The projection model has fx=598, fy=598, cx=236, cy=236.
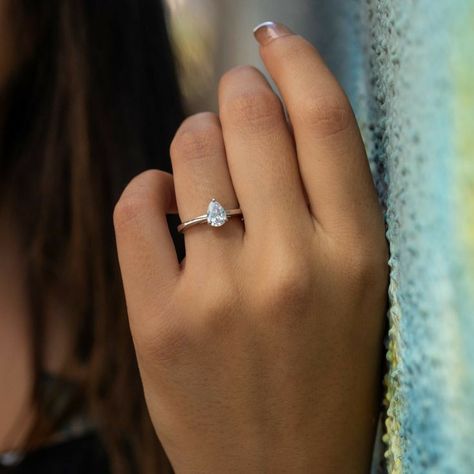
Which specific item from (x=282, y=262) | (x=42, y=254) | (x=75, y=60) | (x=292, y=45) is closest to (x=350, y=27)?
(x=292, y=45)

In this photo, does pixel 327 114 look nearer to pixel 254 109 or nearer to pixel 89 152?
pixel 254 109

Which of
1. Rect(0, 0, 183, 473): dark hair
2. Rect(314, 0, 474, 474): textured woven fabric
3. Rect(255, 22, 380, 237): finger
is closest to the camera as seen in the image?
Rect(314, 0, 474, 474): textured woven fabric

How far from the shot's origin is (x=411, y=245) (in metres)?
0.32

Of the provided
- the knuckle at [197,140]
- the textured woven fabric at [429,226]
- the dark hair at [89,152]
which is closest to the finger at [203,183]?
the knuckle at [197,140]

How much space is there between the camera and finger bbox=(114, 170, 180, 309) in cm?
43

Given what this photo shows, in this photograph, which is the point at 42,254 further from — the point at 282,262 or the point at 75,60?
the point at 282,262

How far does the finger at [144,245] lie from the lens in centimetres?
43

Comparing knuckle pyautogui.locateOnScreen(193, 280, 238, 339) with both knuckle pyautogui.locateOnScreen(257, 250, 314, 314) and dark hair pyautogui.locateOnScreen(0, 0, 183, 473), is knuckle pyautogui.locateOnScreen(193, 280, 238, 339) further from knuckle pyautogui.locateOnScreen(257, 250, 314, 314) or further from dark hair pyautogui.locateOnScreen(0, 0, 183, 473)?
dark hair pyautogui.locateOnScreen(0, 0, 183, 473)

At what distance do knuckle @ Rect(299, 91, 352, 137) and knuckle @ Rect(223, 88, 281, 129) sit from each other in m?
0.03

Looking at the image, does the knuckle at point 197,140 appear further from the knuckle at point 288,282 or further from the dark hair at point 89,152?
the dark hair at point 89,152

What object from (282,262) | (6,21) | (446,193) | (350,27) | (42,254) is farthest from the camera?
(42,254)

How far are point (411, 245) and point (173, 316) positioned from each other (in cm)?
17

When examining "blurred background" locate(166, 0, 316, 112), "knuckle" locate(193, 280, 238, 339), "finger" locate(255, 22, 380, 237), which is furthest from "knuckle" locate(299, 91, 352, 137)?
"blurred background" locate(166, 0, 316, 112)

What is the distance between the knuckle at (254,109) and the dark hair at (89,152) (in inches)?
16.4
